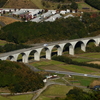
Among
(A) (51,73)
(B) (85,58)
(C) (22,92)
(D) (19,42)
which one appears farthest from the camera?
(D) (19,42)

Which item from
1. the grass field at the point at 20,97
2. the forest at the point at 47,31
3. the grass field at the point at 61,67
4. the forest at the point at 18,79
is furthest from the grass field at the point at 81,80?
the forest at the point at 47,31

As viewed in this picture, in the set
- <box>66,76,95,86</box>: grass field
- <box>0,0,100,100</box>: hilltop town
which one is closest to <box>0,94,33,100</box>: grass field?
<box>0,0,100,100</box>: hilltop town

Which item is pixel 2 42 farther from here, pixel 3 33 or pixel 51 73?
pixel 51 73

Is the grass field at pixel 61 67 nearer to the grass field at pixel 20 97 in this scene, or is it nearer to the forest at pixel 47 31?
the grass field at pixel 20 97

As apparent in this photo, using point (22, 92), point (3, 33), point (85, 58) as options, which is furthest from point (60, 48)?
point (22, 92)

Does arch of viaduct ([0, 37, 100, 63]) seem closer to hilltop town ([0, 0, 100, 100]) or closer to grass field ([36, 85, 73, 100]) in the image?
hilltop town ([0, 0, 100, 100])

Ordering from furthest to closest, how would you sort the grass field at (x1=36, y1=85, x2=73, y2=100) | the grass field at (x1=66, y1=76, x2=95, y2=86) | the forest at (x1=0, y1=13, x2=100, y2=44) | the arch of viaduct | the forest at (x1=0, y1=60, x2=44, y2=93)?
the forest at (x1=0, y1=13, x2=100, y2=44)
the arch of viaduct
the grass field at (x1=66, y1=76, x2=95, y2=86)
the forest at (x1=0, y1=60, x2=44, y2=93)
the grass field at (x1=36, y1=85, x2=73, y2=100)

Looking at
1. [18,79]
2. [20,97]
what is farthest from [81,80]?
[20,97]
